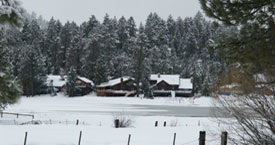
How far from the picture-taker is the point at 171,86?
84000mm

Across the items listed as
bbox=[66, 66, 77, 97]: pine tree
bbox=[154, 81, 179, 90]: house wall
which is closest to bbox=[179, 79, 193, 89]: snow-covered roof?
bbox=[154, 81, 179, 90]: house wall

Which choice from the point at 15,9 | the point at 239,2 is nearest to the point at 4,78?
the point at 15,9

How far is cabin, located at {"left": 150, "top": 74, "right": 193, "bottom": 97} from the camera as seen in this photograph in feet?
270

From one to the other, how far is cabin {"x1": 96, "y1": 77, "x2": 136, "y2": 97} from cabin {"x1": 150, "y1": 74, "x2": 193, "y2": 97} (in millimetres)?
6823

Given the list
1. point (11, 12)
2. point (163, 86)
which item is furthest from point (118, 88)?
point (11, 12)

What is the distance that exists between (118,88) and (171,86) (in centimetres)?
1459

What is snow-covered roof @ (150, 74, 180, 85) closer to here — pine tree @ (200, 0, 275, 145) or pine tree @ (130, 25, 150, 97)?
pine tree @ (130, 25, 150, 97)

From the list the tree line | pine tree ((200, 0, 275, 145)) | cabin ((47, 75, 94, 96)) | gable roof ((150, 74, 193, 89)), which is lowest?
pine tree ((200, 0, 275, 145))

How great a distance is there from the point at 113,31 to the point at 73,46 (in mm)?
18364

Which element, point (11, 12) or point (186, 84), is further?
point (186, 84)

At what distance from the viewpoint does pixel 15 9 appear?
569 cm

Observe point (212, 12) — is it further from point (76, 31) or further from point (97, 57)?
point (76, 31)

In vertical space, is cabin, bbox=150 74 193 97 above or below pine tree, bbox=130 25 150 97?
below

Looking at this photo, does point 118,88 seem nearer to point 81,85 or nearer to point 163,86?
point 81,85
